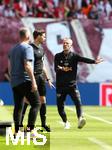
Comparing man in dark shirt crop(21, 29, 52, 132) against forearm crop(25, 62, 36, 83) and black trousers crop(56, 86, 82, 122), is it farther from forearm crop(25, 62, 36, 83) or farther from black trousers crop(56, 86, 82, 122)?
forearm crop(25, 62, 36, 83)

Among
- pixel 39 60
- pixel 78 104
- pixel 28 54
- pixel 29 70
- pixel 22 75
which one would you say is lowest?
pixel 78 104

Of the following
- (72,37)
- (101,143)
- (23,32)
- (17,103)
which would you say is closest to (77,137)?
(101,143)

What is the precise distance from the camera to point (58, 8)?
3180cm

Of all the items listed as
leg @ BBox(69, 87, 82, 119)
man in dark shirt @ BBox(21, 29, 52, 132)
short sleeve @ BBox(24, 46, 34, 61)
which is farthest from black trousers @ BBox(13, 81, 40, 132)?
leg @ BBox(69, 87, 82, 119)

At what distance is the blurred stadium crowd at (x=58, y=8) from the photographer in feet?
101

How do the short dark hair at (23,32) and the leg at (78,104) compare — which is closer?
the short dark hair at (23,32)

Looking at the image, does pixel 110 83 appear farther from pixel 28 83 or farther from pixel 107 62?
pixel 28 83

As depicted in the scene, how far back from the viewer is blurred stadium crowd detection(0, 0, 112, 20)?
101ft

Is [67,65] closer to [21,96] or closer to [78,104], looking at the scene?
[78,104]

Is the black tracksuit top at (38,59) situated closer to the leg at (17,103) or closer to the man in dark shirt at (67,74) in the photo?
the man in dark shirt at (67,74)

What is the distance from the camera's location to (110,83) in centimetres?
3086

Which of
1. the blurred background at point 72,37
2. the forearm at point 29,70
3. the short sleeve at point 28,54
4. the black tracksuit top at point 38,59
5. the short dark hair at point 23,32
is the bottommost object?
the blurred background at point 72,37

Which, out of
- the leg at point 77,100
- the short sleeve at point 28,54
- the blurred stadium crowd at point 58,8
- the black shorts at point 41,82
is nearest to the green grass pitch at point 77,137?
the leg at point 77,100

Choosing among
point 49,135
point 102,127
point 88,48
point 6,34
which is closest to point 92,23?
point 88,48
